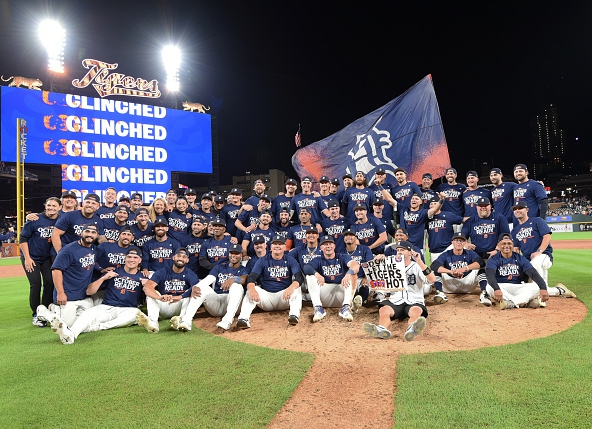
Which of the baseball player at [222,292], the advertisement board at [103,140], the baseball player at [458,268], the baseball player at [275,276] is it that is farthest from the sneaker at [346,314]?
the advertisement board at [103,140]

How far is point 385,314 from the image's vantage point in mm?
5305

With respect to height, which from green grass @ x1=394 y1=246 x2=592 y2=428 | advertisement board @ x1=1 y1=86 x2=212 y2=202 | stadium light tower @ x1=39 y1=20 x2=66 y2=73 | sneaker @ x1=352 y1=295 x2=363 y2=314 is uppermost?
stadium light tower @ x1=39 y1=20 x2=66 y2=73

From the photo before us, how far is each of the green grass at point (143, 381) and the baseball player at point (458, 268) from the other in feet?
12.9

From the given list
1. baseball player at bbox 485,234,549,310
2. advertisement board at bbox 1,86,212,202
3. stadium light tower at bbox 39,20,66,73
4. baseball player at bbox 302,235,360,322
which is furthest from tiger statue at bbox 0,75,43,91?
baseball player at bbox 485,234,549,310

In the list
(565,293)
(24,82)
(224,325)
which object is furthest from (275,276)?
(24,82)

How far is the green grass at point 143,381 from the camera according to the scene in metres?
3.05

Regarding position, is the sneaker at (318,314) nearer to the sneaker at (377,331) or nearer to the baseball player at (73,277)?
the sneaker at (377,331)

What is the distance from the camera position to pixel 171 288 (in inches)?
247

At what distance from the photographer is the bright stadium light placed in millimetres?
30500

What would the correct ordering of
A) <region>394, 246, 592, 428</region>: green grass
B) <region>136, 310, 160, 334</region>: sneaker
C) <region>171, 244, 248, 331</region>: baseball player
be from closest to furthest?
<region>394, 246, 592, 428</region>: green grass < <region>136, 310, 160, 334</region>: sneaker < <region>171, 244, 248, 331</region>: baseball player

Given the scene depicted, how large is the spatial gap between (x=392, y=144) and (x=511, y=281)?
184 inches

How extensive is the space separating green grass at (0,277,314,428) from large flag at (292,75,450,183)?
6368 mm

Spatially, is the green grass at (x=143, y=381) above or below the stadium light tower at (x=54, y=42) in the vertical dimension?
below

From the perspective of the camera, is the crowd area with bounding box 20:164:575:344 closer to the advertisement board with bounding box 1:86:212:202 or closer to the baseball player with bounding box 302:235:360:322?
the baseball player with bounding box 302:235:360:322
